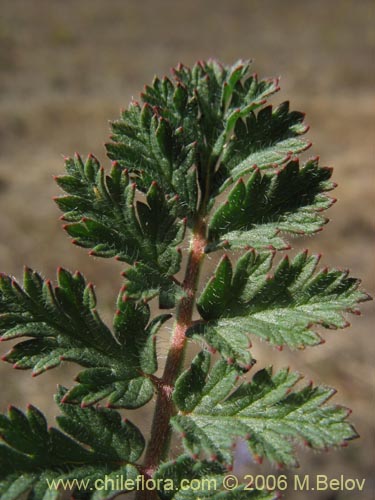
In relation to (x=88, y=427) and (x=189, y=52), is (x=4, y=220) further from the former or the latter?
(x=189, y=52)

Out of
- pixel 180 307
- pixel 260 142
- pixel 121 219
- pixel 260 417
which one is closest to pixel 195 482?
pixel 260 417

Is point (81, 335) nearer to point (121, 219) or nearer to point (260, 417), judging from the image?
point (121, 219)

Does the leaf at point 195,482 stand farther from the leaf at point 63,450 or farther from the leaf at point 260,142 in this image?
the leaf at point 260,142

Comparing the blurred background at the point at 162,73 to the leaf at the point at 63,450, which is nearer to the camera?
the leaf at the point at 63,450

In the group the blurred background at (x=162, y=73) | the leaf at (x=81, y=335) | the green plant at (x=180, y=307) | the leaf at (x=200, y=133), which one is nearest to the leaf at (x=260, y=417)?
the green plant at (x=180, y=307)

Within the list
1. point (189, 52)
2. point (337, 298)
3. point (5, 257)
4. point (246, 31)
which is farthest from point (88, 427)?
point (246, 31)

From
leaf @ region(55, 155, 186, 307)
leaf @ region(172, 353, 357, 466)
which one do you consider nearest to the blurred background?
leaf @ region(172, 353, 357, 466)
